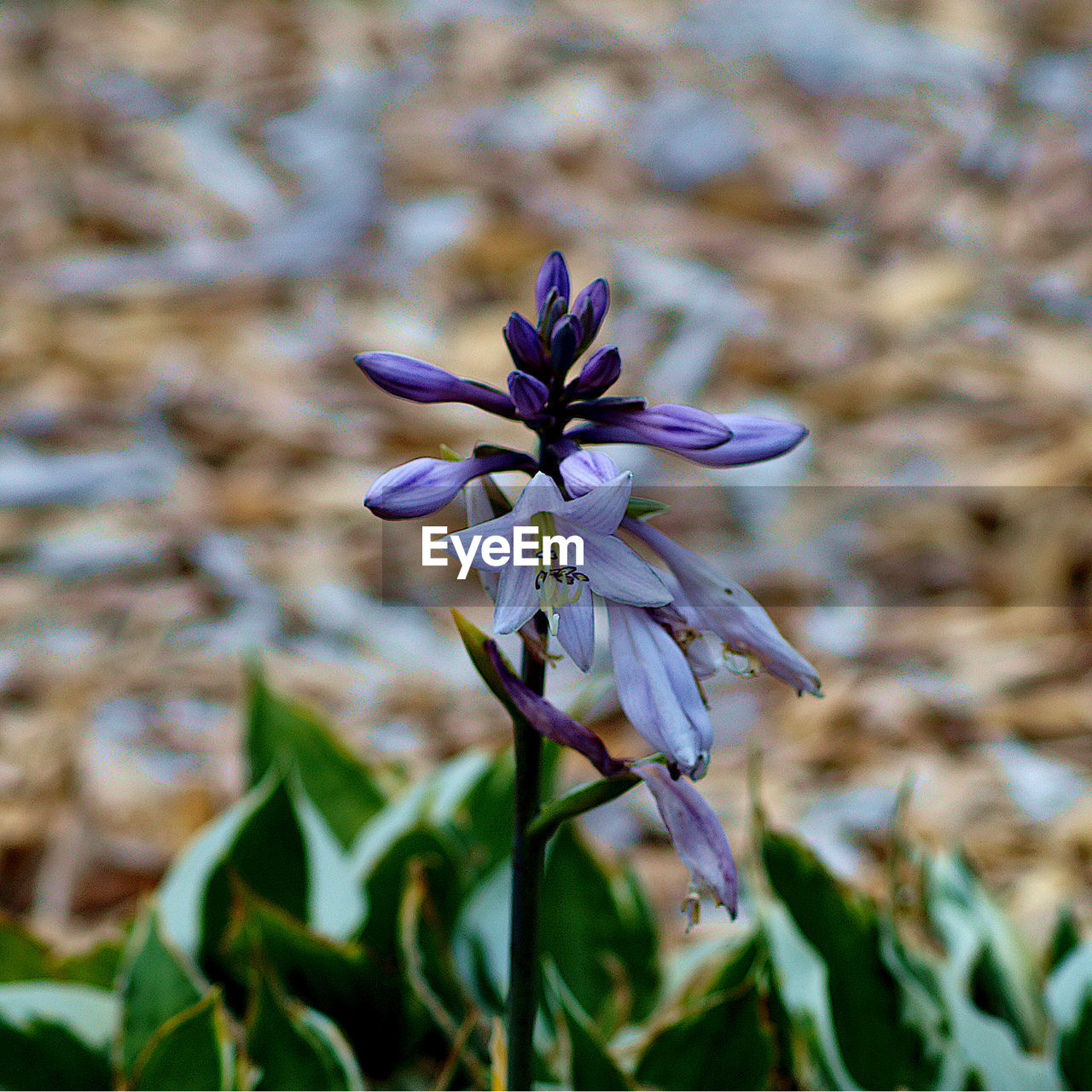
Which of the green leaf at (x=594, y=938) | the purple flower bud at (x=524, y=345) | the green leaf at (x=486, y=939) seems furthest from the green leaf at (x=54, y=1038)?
the purple flower bud at (x=524, y=345)

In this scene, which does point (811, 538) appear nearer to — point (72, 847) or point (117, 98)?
point (72, 847)

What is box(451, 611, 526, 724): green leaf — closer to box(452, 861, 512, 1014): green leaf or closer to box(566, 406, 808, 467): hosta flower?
box(566, 406, 808, 467): hosta flower

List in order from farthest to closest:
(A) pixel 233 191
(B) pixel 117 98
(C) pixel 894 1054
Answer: (B) pixel 117 98
(A) pixel 233 191
(C) pixel 894 1054

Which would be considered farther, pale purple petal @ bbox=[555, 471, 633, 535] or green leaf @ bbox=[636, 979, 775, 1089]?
green leaf @ bbox=[636, 979, 775, 1089]

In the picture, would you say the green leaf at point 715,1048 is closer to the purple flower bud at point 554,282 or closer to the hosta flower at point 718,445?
the hosta flower at point 718,445

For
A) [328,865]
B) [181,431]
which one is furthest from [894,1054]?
[181,431]

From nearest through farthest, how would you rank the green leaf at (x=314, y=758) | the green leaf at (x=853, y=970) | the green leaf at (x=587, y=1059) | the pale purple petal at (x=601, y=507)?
the pale purple petal at (x=601, y=507) < the green leaf at (x=587, y=1059) < the green leaf at (x=853, y=970) < the green leaf at (x=314, y=758)

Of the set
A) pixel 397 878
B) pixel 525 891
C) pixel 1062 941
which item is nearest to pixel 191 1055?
pixel 397 878

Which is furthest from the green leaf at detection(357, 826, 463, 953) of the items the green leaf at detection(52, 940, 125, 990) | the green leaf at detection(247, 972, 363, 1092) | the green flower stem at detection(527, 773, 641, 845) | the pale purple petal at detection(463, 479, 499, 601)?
the pale purple petal at detection(463, 479, 499, 601)
